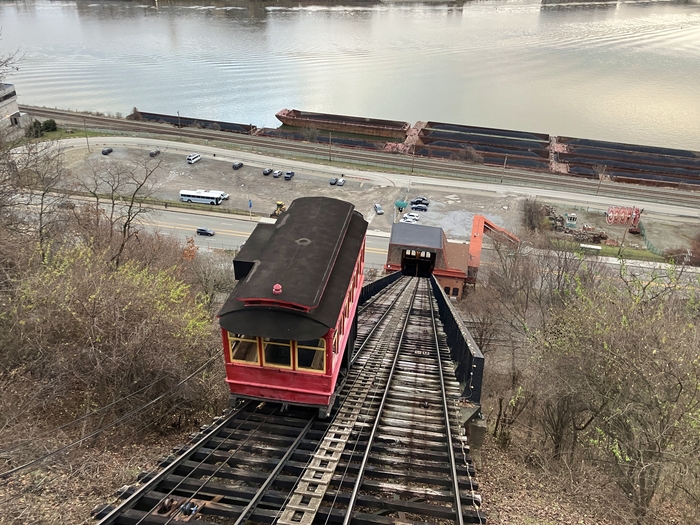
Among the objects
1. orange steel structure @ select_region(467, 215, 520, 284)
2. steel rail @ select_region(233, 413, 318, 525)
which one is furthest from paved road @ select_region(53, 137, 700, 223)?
steel rail @ select_region(233, 413, 318, 525)

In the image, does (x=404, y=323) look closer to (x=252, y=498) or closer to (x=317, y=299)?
(x=317, y=299)

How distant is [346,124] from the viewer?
76750 millimetres

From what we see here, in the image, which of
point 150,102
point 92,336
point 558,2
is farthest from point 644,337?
point 558,2

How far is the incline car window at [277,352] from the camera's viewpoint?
978 cm

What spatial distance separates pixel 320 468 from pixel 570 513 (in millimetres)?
5173

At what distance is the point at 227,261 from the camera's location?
1347 inches

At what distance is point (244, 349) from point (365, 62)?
101 meters

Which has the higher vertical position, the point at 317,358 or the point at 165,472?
the point at 317,358

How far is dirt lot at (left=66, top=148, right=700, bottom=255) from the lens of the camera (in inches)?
1869

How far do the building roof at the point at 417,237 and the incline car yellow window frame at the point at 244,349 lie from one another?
24.7 metres

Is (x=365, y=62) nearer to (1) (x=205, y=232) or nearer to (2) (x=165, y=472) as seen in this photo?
(1) (x=205, y=232)

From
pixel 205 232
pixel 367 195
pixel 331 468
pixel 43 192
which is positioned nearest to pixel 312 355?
pixel 331 468

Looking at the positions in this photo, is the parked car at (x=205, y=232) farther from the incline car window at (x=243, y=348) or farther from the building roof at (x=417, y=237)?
the incline car window at (x=243, y=348)

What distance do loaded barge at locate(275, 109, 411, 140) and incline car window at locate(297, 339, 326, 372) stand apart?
6868 cm
